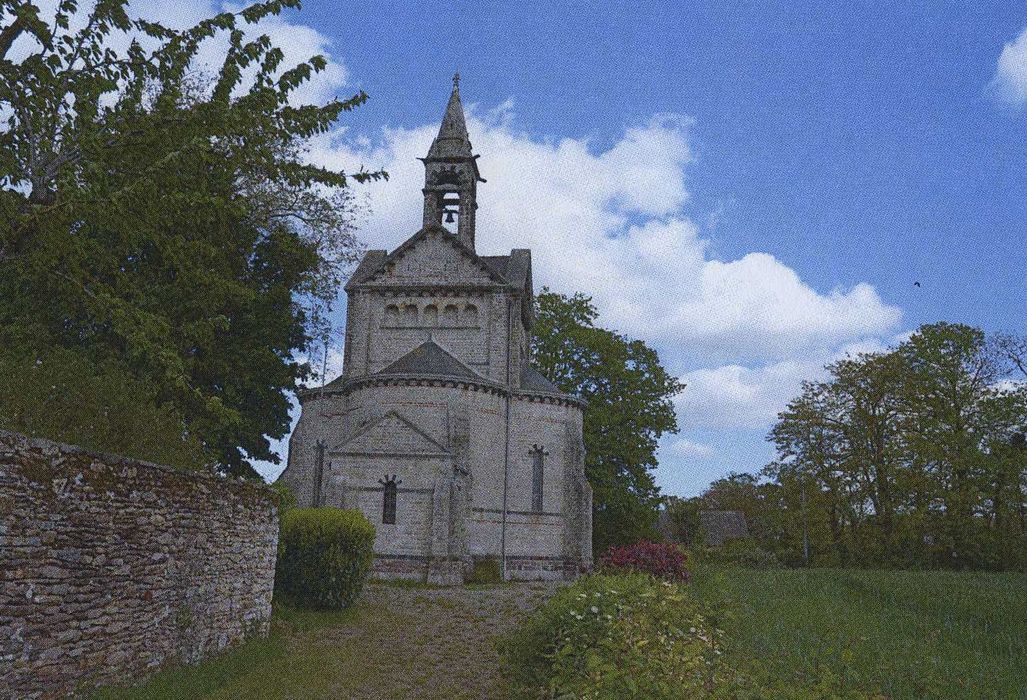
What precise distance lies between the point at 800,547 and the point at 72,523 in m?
36.1

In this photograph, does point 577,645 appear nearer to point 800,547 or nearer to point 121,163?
point 121,163

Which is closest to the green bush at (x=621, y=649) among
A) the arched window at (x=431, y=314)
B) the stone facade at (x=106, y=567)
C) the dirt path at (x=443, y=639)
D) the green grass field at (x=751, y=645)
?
the green grass field at (x=751, y=645)

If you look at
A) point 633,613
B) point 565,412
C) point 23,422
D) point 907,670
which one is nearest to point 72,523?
point 23,422

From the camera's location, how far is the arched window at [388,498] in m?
26.7

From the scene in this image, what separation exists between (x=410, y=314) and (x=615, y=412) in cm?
1368

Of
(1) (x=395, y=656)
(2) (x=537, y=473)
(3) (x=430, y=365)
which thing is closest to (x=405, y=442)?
(3) (x=430, y=365)

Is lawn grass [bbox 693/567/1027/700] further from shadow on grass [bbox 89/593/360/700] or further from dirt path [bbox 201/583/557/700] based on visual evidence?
shadow on grass [bbox 89/593/360/700]

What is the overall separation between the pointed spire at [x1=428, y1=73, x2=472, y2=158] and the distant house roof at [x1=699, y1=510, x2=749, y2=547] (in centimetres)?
3756

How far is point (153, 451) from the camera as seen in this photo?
1110cm

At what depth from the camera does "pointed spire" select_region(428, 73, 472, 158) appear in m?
36.0

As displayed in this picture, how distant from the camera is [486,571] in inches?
1112

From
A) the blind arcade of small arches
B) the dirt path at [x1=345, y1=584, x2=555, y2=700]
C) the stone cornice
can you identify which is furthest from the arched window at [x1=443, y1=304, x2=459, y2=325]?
the dirt path at [x1=345, y1=584, x2=555, y2=700]

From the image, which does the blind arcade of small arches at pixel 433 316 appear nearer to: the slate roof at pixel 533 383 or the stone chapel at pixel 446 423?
the stone chapel at pixel 446 423

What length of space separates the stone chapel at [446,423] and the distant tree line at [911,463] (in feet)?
37.8
